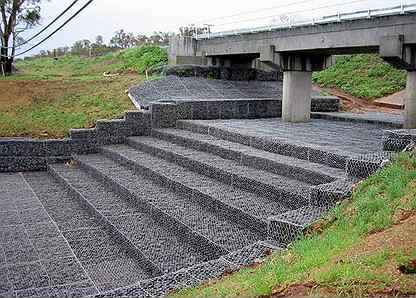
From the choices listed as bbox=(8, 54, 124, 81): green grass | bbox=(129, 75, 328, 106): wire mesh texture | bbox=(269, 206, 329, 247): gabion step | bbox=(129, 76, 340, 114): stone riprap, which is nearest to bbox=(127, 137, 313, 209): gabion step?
bbox=(269, 206, 329, 247): gabion step

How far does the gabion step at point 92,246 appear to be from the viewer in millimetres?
5095

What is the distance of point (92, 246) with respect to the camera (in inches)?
235

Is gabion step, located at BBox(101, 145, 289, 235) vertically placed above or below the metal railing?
below

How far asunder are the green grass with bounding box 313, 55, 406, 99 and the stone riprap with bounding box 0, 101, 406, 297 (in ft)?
20.2

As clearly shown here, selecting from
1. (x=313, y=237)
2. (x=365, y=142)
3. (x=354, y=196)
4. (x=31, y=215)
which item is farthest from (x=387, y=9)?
(x=31, y=215)

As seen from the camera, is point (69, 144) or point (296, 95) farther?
point (296, 95)

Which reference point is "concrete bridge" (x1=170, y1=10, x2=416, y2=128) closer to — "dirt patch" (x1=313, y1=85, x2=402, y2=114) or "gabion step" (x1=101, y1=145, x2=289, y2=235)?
"dirt patch" (x1=313, y1=85, x2=402, y2=114)

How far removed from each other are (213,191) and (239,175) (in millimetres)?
473

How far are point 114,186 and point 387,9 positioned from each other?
5.91m

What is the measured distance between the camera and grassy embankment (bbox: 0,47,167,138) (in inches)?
438

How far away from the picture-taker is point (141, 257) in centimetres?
528

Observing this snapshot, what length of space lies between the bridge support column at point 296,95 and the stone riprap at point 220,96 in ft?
2.96

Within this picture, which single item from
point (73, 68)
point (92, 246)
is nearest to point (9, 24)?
point (73, 68)

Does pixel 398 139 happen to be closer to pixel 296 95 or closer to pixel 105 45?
pixel 296 95
